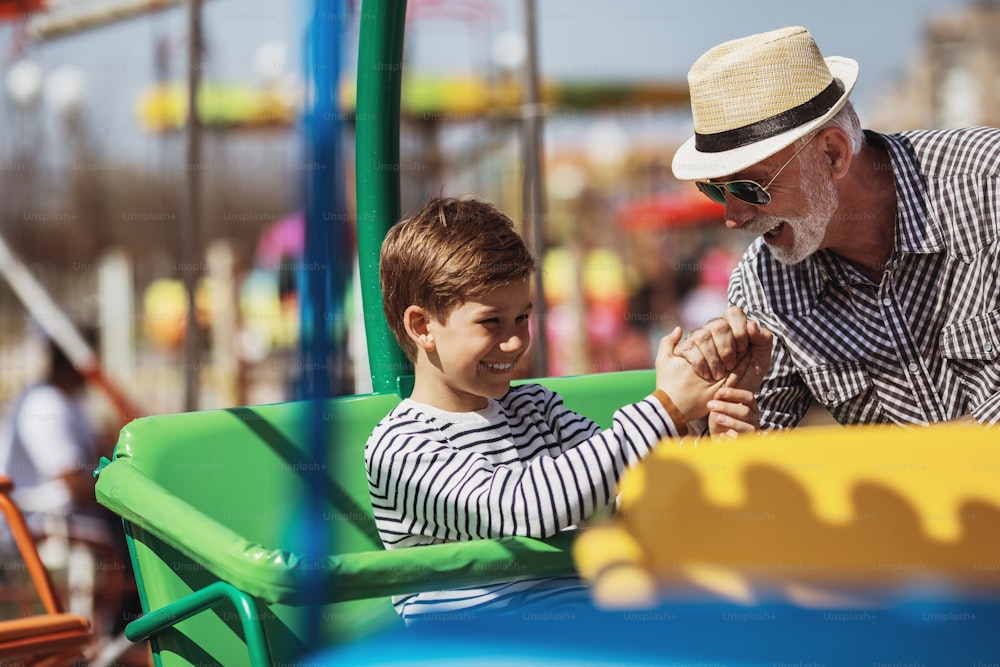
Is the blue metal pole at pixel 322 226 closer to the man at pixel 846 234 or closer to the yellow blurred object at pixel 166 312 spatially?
the man at pixel 846 234

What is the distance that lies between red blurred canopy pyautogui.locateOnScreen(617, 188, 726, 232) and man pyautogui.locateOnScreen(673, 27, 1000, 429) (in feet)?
24.7

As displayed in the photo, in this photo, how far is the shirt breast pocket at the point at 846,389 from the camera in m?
2.13

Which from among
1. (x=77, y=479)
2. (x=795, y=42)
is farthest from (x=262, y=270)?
(x=795, y=42)

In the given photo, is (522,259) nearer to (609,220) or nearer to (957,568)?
(957,568)

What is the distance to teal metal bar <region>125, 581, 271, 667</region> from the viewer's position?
1.14 m

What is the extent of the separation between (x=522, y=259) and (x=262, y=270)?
29.3 feet

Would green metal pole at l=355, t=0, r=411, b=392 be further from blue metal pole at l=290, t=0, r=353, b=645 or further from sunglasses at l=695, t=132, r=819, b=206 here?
blue metal pole at l=290, t=0, r=353, b=645

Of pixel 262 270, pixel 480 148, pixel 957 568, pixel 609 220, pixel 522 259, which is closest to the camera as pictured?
pixel 957 568

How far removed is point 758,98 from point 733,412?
2.18 ft

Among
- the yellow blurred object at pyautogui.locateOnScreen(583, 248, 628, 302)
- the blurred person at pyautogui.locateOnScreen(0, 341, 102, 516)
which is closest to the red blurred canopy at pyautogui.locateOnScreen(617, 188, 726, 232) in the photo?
the yellow blurred object at pyautogui.locateOnScreen(583, 248, 628, 302)

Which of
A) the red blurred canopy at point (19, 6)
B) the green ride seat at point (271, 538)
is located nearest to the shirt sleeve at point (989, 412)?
the green ride seat at point (271, 538)

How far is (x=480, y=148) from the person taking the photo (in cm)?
778

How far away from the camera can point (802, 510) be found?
143 cm

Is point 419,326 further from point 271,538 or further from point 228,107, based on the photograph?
point 228,107
